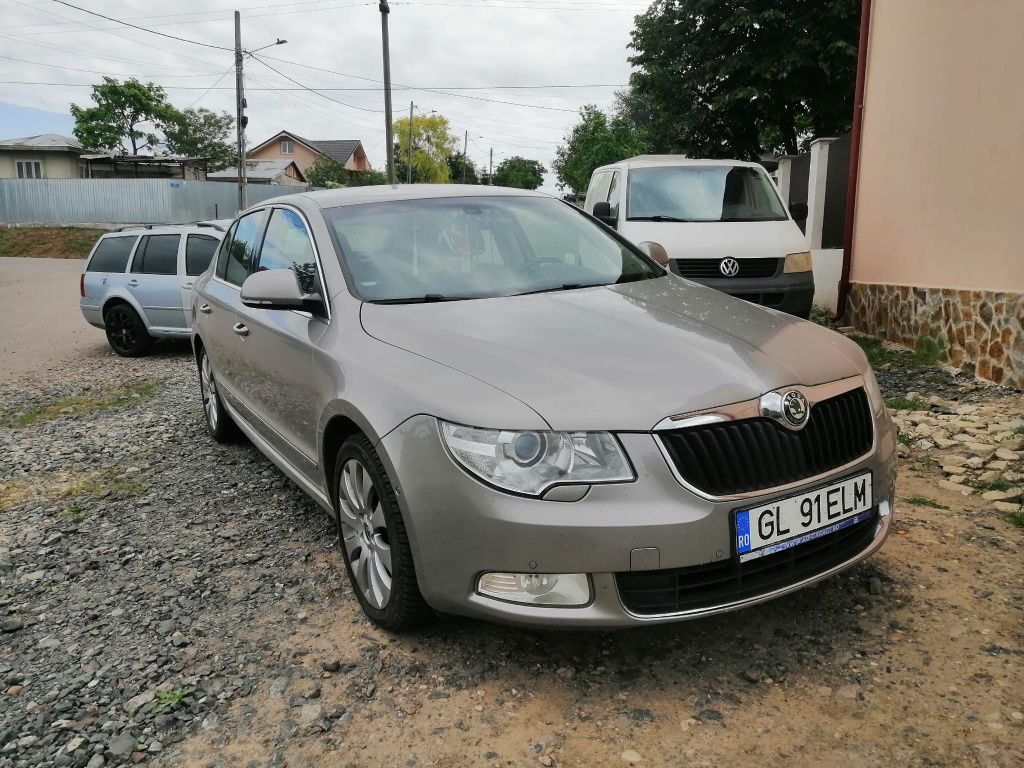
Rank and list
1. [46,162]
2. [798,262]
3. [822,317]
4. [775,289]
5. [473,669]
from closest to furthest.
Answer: [473,669] → [775,289] → [798,262] → [822,317] → [46,162]

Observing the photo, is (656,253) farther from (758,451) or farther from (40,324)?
(40,324)

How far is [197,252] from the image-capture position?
10750 mm

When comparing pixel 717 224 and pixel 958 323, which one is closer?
pixel 958 323

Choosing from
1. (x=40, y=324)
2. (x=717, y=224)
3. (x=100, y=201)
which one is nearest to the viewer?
(x=717, y=224)

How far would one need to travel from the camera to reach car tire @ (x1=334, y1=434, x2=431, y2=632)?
9.29 ft

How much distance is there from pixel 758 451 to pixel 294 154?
8532 cm

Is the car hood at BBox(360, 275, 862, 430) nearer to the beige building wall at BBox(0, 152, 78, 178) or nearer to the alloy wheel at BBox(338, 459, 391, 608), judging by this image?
the alloy wheel at BBox(338, 459, 391, 608)

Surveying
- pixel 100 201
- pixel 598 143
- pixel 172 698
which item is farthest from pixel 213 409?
pixel 598 143

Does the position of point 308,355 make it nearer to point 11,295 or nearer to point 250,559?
point 250,559

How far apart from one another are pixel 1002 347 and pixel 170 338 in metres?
9.22

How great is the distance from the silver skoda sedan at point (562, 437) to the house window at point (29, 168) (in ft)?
183

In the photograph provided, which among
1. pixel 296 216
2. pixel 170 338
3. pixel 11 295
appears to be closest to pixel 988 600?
pixel 296 216

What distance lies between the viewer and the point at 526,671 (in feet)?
9.39

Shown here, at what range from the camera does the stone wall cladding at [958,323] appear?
626 cm
